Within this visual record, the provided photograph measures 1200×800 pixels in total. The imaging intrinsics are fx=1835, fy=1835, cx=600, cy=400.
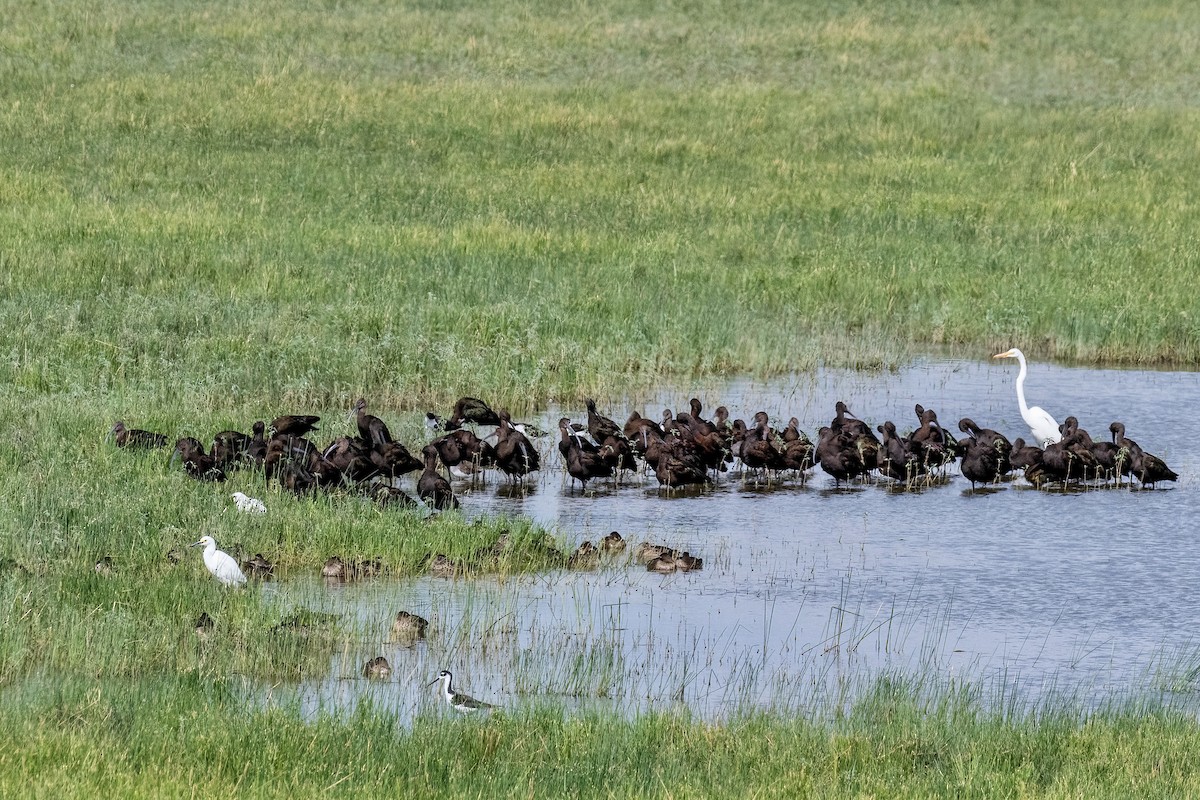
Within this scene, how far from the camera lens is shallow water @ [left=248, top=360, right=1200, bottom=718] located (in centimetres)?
980

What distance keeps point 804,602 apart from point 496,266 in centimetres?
1151

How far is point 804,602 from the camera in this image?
1158 cm

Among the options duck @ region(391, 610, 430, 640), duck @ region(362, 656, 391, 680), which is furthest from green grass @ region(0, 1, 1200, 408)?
duck @ region(362, 656, 391, 680)

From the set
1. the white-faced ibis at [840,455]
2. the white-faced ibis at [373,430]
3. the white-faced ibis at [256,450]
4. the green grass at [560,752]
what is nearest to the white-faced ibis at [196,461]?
the white-faced ibis at [256,450]

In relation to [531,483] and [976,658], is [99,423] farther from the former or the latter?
→ [976,658]

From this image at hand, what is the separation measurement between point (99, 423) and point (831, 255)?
12187 millimetres

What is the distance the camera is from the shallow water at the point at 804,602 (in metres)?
9.80

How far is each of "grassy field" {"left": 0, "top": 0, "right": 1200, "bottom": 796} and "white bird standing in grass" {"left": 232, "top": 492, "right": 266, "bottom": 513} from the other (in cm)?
19

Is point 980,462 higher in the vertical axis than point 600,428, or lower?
lower

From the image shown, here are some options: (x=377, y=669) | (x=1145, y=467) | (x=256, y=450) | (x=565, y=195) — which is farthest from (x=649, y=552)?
(x=565, y=195)

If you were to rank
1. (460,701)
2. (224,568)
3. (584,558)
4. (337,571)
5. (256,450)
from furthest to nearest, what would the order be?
(256,450)
(584,558)
(337,571)
(224,568)
(460,701)

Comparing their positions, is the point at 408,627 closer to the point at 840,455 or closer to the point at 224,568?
the point at 224,568

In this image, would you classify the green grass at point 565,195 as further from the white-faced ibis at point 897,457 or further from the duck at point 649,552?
the duck at point 649,552

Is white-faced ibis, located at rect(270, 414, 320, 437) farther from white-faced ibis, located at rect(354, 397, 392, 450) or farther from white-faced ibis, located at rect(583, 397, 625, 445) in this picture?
white-faced ibis, located at rect(583, 397, 625, 445)
